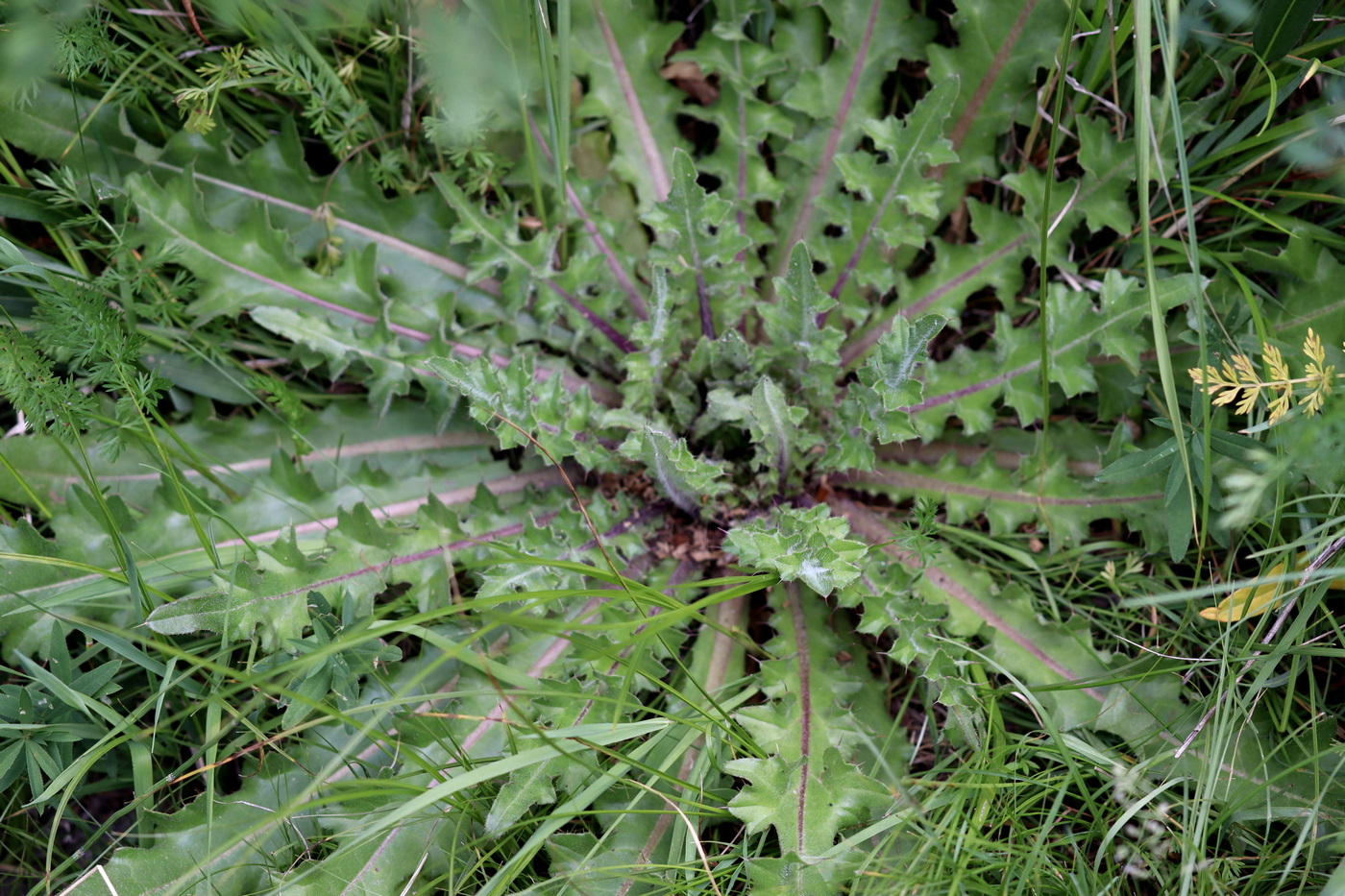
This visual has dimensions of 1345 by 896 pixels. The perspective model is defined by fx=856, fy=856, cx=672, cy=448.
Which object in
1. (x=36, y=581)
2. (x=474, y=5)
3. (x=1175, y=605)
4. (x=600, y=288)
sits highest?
(x=474, y=5)

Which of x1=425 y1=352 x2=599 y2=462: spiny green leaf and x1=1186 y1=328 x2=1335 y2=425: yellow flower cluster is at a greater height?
x1=1186 y1=328 x2=1335 y2=425: yellow flower cluster

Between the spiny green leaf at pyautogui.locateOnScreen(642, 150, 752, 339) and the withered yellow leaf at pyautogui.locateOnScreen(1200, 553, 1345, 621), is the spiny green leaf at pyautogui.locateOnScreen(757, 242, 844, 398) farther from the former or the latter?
the withered yellow leaf at pyautogui.locateOnScreen(1200, 553, 1345, 621)

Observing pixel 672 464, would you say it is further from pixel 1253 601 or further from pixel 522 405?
pixel 1253 601

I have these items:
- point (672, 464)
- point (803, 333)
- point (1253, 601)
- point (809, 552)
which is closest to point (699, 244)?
point (803, 333)

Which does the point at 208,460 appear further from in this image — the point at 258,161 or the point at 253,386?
the point at 258,161

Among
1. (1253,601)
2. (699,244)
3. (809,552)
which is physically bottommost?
(1253,601)

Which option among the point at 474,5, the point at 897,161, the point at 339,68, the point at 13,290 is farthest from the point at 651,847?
the point at 13,290

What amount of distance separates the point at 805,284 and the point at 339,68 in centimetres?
144

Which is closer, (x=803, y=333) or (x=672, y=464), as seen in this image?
(x=672, y=464)

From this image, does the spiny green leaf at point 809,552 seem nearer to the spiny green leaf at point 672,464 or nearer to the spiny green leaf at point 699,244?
the spiny green leaf at point 672,464

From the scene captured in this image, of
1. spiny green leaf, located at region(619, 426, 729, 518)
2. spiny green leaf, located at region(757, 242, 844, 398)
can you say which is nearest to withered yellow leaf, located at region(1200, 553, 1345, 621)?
spiny green leaf, located at region(757, 242, 844, 398)

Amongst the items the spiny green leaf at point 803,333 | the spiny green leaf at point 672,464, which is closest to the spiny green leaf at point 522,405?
the spiny green leaf at point 672,464

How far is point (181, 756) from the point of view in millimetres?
2322

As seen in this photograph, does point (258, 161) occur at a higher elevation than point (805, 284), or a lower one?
higher
